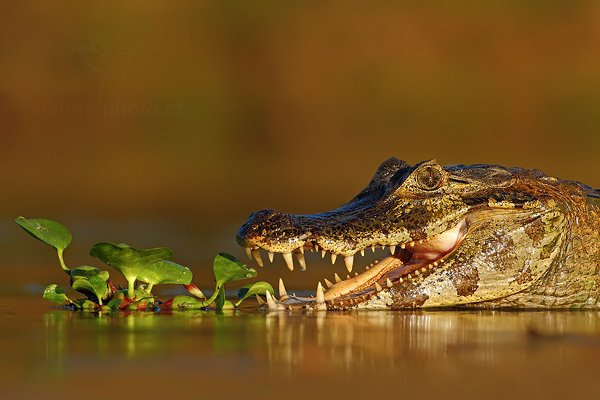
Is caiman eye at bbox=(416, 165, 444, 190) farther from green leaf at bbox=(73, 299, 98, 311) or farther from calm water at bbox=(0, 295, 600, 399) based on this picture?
green leaf at bbox=(73, 299, 98, 311)

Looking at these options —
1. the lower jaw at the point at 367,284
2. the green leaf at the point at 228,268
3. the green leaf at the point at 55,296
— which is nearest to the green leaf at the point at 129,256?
the green leaf at the point at 228,268

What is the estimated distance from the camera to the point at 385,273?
29.7ft

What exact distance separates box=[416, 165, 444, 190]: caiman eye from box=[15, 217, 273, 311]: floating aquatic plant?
1108mm

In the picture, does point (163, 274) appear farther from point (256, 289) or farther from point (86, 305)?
point (256, 289)

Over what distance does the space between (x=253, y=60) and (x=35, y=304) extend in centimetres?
3384

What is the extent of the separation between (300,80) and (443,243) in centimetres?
3312

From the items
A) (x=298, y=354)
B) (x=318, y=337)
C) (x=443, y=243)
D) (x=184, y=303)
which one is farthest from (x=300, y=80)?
(x=298, y=354)

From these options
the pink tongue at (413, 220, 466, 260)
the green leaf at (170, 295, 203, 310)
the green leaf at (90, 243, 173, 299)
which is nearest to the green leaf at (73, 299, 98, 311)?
the green leaf at (90, 243, 173, 299)

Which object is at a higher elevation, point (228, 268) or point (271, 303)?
point (228, 268)

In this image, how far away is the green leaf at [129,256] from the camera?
8281 mm

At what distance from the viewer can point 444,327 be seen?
797 cm

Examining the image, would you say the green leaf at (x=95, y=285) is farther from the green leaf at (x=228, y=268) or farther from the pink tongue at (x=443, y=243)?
the pink tongue at (x=443, y=243)

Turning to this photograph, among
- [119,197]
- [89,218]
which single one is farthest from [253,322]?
[119,197]

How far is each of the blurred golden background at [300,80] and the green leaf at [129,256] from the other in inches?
838
